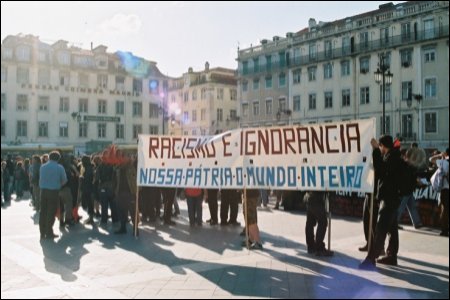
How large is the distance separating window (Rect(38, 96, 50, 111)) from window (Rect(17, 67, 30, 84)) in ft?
7.65

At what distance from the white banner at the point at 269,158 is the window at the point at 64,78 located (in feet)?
160

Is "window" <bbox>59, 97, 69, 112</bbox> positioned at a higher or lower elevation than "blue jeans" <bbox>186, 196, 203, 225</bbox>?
higher

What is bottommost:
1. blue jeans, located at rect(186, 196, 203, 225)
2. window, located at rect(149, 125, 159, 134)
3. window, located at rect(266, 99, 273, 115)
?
blue jeans, located at rect(186, 196, 203, 225)

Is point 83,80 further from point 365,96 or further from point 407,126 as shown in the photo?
point 407,126

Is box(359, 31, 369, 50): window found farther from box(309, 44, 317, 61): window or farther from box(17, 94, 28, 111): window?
box(17, 94, 28, 111): window

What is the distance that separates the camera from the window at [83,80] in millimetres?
56531

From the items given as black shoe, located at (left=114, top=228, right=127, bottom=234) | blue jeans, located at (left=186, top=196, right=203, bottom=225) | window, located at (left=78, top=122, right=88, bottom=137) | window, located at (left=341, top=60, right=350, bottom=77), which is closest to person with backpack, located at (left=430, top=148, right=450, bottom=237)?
blue jeans, located at (left=186, top=196, right=203, bottom=225)

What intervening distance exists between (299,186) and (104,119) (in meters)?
51.5

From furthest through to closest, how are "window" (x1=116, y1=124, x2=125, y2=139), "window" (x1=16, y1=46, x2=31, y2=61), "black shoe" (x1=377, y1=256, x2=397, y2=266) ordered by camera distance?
"window" (x1=116, y1=124, x2=125, y2=139)
"window" (x1=16, y1=46, x2=31, y2=61)
"black shoe" (x1=377, y1=256, x2=397, y2=266)

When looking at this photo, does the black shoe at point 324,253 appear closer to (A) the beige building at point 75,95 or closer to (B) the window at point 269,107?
(B) the window at point 269,107

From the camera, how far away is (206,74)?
6806 cm

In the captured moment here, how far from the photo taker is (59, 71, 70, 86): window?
55309 mm

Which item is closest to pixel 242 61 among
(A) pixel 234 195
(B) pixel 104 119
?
(B) pixel 104 119

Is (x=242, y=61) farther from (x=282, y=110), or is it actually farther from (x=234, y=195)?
(x=234, y=195)
